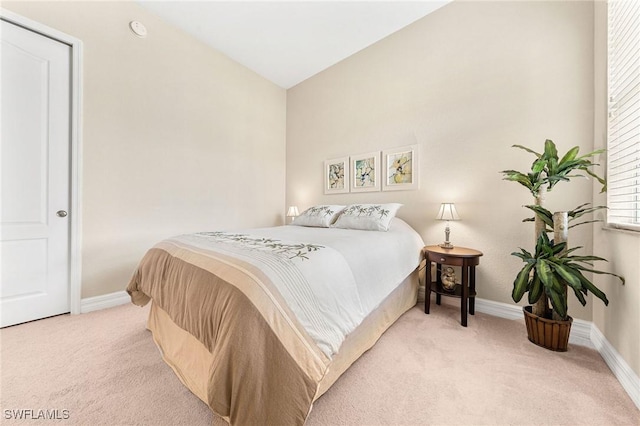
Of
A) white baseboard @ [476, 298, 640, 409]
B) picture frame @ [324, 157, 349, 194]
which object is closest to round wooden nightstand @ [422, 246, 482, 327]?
white baseboard @ [476, 298, 640, 409]

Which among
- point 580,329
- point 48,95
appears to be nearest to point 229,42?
point 48,95

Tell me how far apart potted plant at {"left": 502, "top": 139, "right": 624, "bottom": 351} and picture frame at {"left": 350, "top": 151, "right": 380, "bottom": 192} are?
1434 millimetres

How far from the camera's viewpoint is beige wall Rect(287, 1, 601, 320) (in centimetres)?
182

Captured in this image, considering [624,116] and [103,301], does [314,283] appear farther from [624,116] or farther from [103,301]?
[103,301]

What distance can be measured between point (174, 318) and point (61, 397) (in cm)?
62

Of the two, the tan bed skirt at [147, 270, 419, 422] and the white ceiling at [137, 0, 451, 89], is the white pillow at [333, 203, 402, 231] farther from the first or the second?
the white ceiling at [137, 0, 451, 89]

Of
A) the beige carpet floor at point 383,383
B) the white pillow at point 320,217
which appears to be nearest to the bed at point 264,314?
the beige carpet floor at point 383,383

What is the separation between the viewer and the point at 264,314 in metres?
0.83

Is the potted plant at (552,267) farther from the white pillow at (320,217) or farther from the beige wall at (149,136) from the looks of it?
the beige wall at (149,136)

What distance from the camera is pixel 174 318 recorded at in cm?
125

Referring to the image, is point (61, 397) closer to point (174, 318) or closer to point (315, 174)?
point (174, 318)

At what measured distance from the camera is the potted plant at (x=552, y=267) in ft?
4.70

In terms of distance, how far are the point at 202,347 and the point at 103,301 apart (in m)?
Answer: 1.77

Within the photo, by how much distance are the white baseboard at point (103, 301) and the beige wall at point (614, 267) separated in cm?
377
